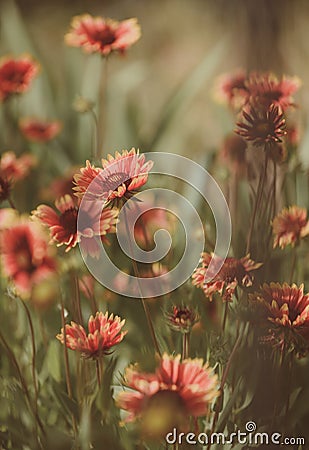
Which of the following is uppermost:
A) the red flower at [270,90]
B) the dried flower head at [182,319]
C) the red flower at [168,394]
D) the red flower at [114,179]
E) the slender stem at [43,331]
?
the red flower at [270,90]

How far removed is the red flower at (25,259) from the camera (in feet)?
1.41

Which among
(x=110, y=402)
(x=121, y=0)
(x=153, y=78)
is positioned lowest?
(x=110, y=402)

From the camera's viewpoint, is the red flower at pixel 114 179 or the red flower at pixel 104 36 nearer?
the red flower at pixel 114 179

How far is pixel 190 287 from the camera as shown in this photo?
0.46 m

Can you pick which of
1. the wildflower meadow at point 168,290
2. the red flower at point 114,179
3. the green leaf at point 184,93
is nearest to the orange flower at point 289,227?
the wildflower meadow at point 168,290

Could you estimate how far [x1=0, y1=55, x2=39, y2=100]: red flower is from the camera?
1.94ft

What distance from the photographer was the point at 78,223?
0.39m

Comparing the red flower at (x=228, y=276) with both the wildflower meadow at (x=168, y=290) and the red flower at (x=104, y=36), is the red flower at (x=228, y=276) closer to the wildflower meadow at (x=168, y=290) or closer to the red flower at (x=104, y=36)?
the wildflower meadow at (x=168, y=290)

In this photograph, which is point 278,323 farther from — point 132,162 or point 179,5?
point 179,5

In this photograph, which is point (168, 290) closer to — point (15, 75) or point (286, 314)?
point (286, 314)

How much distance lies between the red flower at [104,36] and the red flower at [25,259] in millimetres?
139

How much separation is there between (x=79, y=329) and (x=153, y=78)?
104cm

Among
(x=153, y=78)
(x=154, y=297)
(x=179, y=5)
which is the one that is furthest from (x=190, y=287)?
(x=179, y=5)

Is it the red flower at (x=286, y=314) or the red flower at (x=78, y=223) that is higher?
the red flower at (x=78, y=223)
